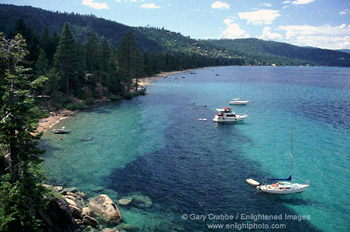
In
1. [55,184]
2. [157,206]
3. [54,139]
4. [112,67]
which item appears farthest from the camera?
[112,67]

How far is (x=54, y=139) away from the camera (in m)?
47.3

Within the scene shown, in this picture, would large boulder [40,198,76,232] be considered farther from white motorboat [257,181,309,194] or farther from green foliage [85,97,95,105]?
green foliage [85,97,95,105]

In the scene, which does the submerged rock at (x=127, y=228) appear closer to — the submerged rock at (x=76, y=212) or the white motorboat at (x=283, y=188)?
the submerged rock at (x=76, y=212)

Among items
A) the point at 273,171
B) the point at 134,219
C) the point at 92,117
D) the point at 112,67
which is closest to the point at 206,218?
the point at 134,219

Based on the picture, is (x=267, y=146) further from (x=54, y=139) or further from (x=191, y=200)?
(x=54, y=139)

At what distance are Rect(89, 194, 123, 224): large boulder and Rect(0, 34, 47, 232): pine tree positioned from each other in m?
7.15

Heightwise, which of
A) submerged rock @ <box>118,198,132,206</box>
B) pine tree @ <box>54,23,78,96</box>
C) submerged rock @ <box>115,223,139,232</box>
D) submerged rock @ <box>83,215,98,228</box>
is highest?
pine tree @ <box>54,23,78,96</box>

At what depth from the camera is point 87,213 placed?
24.4 m

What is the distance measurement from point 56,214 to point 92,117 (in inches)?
1805

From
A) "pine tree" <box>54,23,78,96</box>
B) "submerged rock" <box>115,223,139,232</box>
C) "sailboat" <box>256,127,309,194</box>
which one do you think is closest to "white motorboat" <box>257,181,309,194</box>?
"sailboat" <box>256,127,309,194</box>

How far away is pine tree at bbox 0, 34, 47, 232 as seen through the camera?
16.7 metres

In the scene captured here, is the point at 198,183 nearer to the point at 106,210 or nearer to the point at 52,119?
the point at 106,210

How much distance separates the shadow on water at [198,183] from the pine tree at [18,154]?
10.9 meters

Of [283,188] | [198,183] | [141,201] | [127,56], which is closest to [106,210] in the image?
[141,201]
